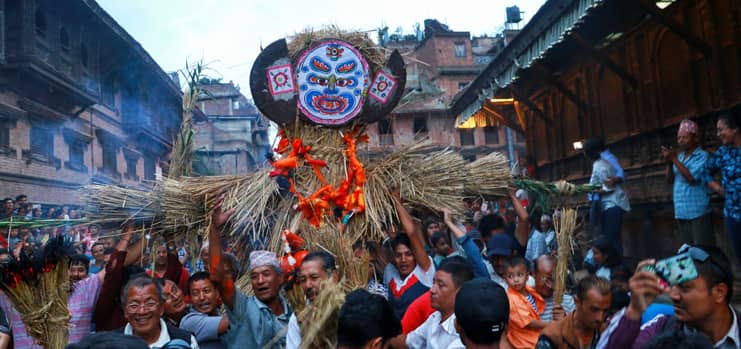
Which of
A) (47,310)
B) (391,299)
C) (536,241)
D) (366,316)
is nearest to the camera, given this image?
(366,316)

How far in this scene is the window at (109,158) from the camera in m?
16.8

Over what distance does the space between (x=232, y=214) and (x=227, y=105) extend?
35379 mm

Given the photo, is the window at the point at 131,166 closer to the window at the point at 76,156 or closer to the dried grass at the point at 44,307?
the window at the point at 76,156

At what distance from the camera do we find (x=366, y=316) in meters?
2.17

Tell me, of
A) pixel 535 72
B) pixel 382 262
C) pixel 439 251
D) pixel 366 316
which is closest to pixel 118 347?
pixel 366 316

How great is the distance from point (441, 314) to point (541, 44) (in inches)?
207

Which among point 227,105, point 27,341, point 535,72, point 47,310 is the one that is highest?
point 227,105

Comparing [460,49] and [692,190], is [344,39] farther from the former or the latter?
[460,49]

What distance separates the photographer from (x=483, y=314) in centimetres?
227

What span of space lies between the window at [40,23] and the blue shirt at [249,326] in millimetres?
12041

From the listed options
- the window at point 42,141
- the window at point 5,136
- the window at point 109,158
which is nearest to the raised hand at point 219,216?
the window at point 5,136

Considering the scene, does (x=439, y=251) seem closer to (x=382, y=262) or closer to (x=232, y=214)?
(x=382, y=262)

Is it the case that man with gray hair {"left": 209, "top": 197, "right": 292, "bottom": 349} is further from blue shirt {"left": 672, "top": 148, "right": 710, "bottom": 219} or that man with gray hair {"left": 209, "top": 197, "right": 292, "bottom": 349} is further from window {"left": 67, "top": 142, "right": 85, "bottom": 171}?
window {"left": 67, "top": 142, "right": 85, "bottom": 171}

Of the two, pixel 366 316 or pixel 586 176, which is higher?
pixel 586 176
